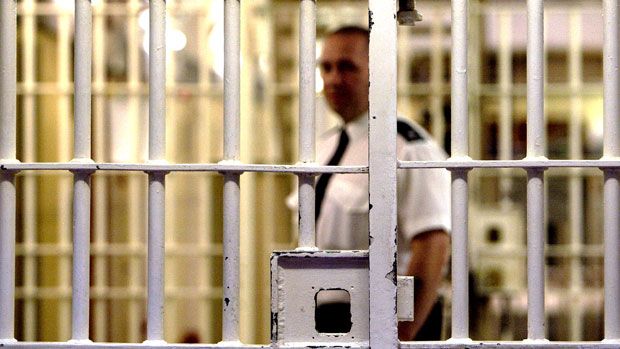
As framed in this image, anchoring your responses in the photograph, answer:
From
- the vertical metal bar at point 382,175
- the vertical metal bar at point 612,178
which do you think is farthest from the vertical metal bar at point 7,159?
the vertical metal bar at point 612,178

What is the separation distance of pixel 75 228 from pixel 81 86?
252 millimetres

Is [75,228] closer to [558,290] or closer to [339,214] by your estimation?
[339,214]

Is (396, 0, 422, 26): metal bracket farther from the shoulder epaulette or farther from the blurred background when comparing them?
the blurred background

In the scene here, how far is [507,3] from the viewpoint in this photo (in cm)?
425

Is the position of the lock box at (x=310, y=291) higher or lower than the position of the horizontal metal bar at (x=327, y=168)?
lower

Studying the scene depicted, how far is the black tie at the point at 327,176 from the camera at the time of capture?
9.07 ft

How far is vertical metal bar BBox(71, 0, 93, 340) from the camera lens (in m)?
1.57

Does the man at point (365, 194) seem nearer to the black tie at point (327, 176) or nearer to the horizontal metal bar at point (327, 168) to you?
the black tie at point (327, 176)

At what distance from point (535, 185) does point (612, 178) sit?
14 cm

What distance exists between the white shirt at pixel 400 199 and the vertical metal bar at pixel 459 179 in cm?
96

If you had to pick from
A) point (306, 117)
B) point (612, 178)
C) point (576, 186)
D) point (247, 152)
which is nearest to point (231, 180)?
point (306, 117)

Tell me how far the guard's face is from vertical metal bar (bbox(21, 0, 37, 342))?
71.0 inches

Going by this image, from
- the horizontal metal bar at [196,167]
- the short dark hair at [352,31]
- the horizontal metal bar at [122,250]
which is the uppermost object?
the short dark hair at [352,31]

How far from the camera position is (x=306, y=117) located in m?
1.55
